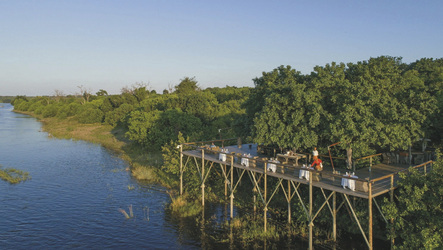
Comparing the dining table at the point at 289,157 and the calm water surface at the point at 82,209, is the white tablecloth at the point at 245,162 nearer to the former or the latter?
the dining table at the point at 289,157

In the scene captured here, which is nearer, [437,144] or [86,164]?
[437,144]

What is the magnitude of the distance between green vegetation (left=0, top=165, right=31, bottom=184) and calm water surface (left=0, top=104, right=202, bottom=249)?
74cm

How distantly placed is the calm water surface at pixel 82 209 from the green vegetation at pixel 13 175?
0.74 meters

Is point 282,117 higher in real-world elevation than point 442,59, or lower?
lower

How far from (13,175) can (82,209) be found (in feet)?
46.5

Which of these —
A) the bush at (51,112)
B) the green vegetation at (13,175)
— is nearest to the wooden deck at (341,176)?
the green vegetation at (13,175)

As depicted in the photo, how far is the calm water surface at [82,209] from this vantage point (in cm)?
1889

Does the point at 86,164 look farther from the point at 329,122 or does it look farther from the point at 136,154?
the point at 329,122

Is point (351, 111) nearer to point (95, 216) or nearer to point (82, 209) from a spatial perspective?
point (95, 216)

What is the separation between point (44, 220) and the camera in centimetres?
2183

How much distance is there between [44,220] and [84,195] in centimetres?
535

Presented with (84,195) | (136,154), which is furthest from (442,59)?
(84,195)

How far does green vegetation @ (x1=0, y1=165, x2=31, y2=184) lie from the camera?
30.8m

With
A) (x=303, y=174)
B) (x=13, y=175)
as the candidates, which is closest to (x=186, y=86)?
(x=13, y=175)
